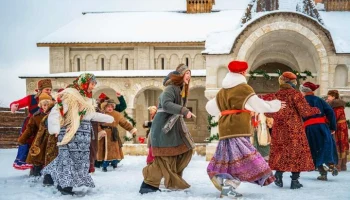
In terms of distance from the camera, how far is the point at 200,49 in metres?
26.8

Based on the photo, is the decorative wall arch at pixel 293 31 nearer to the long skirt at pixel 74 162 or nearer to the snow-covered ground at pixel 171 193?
the snow-covered ground at pixel 171 193

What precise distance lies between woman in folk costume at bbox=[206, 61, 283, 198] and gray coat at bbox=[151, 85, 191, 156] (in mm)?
597

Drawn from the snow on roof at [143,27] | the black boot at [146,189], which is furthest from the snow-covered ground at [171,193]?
the snow on roof at [143,27]

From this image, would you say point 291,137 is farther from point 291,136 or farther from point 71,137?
point 71,137

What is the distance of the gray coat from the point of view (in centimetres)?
693

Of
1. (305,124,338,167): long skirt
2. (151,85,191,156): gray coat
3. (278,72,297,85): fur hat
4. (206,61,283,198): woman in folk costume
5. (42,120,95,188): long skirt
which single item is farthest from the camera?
(305,124,338,167): long skirt

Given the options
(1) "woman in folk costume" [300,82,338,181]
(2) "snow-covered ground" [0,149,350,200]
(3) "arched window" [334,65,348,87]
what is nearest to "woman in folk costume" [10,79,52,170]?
(2) "snow-covered ground" [0,149,350,200]

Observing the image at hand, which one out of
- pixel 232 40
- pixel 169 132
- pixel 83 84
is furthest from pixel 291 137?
pixel 232 40

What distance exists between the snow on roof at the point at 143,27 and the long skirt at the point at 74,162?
19.7 m

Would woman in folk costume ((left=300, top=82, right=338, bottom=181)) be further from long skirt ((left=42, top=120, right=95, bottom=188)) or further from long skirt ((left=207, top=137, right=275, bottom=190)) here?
long skirt ((left=42, top=120, right=95, bottom=188))

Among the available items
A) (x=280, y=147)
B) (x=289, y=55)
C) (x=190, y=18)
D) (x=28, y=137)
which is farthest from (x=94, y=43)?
(x=280, y=147)

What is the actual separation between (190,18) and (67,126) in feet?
76.7

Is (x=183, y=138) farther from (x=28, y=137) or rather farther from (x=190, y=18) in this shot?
(x=190, y=18)

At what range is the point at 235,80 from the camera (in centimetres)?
669
